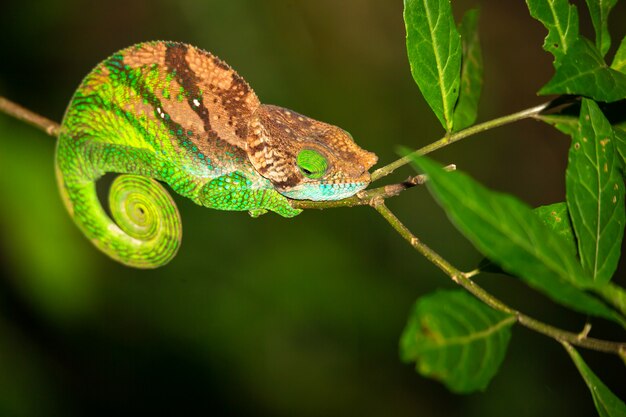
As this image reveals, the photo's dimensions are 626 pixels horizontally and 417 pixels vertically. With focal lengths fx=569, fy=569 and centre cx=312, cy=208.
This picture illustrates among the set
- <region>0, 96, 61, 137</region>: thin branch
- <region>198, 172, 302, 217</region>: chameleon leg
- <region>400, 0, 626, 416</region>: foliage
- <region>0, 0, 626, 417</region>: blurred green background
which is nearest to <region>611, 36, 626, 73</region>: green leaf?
<region>400, 0, 626, 416</region>: foliage

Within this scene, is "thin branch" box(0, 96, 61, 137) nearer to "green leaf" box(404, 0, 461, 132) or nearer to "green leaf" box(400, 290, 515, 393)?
"green leaf" box(404, 0, 461, 132)

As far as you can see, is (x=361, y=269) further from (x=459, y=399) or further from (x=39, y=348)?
(x=39, y=348)

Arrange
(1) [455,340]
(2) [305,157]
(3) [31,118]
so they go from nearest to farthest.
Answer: (1) [455,340] → (2) [305,157] → (3) [31,118]

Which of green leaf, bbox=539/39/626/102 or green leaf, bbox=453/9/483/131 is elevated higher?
green leaf, bbox=453/9/483/131

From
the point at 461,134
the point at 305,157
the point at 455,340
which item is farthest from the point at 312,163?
the point at 455,340

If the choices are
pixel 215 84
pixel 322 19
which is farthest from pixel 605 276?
pixel 322 19

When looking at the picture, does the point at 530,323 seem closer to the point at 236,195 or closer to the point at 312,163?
the point at 312,163
